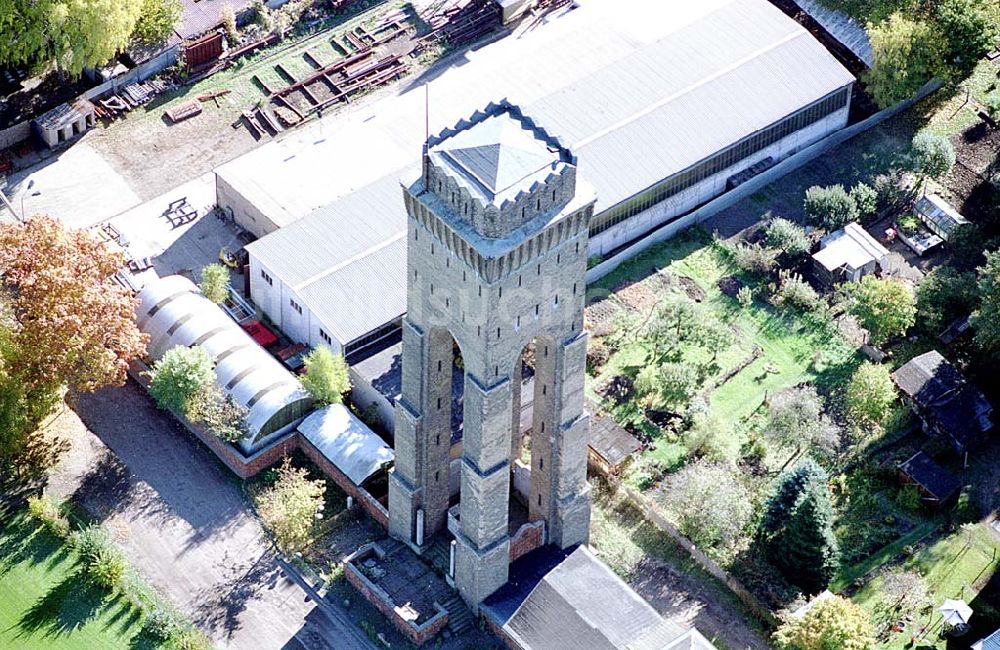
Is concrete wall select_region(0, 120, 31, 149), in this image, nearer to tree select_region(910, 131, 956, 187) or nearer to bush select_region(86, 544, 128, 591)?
bush select_region(86, 544, 128, 591)

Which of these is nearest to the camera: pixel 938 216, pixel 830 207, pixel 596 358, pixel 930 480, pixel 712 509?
pixel 712 509

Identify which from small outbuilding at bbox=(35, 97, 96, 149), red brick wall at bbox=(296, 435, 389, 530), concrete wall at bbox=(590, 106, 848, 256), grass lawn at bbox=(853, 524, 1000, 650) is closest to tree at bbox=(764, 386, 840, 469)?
grass lawn at bbox=(853, 524, 1000, 650)

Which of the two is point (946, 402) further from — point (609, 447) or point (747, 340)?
point (609, 447)

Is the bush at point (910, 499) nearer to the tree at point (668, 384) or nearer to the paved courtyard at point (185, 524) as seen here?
the tree at point (668, 384)

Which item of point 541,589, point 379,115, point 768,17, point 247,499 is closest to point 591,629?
point 541,589

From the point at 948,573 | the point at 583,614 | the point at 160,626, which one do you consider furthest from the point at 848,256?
the point at 160,626

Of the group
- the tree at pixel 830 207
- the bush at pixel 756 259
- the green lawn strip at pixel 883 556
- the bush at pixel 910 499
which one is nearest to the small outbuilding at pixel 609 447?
the green lawn strip at pixel 883 556
